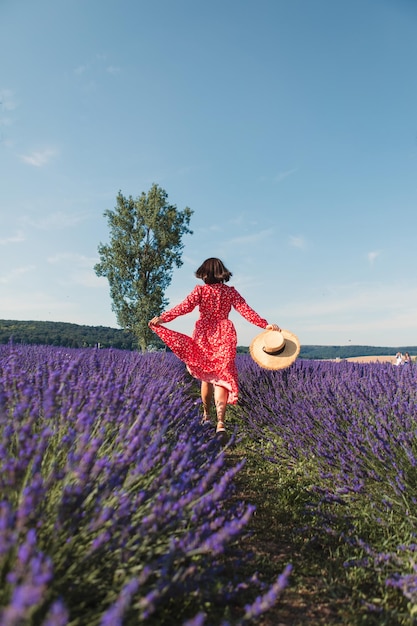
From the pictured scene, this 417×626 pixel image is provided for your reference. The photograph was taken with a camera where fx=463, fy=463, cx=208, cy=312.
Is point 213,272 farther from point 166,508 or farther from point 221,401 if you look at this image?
point 166,508

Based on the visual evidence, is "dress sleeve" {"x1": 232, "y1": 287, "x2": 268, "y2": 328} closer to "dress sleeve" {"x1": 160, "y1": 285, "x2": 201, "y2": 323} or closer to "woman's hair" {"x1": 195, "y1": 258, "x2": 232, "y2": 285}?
"woman's hair" {"x1": 195, "y1": 258, "x2": 232, "y2": 285}

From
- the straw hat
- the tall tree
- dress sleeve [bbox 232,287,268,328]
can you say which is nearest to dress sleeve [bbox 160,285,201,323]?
dress sleeve [bbox 232,287,268,328]

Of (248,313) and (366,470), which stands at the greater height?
(248,313)

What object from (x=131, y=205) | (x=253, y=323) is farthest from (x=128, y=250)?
(x=253, y=323)

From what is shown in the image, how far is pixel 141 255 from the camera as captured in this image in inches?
809

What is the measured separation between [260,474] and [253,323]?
49.8 inches

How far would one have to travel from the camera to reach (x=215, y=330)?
3.90 meters

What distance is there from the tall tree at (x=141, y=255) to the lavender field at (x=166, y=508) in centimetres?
1653

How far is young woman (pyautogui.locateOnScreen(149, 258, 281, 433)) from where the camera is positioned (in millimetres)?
3797

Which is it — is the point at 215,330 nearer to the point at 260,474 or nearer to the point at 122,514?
the point at 260,474

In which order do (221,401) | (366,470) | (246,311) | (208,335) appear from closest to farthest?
1. (366,470)
2. (221,401)
3. (208,335)
4. (246,311)

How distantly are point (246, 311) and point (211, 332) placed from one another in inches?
14.5

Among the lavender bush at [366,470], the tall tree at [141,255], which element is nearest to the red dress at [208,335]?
the lavender bush at [366,470]

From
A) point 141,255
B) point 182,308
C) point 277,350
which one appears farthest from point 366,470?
point 141,255
